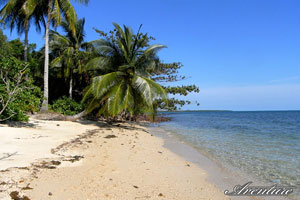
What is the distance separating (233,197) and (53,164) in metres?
3.50

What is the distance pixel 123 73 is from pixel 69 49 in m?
8.41

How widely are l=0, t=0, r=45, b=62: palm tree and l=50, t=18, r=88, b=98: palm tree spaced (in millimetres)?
1857

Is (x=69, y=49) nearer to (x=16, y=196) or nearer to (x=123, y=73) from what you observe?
(x=123, y=73)

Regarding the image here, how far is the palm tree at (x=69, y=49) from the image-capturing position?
56.9ft

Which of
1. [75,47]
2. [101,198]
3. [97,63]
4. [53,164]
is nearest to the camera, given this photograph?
[101,198]

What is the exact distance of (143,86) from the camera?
10914 mm

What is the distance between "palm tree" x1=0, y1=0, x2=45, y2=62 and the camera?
13883 mm

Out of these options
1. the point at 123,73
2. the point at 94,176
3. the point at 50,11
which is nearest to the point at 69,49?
the point at 50,11

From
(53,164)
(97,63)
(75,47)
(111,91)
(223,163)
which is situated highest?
(75,47)

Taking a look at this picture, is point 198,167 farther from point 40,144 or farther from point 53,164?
point 40,144

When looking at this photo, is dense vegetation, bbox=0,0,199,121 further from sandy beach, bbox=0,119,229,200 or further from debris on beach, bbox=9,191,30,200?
debris on beach, bbox=9,191,30,200

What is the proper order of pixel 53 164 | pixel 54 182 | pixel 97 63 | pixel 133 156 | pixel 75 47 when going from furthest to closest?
pixel 75 47 → pixel 97 63 → pixel 133 156 → pixel 53 164 → pixel 54 182

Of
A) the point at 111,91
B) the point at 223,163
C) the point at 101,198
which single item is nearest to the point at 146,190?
the point at 101,198

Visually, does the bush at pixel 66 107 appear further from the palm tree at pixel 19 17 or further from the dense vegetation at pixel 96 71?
the palm tree at pixel 19 17
